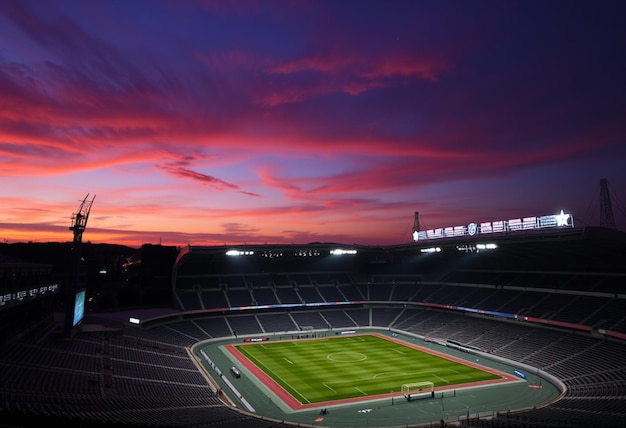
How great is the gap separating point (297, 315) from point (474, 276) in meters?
32.5

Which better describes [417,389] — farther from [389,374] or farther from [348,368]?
[348,368]

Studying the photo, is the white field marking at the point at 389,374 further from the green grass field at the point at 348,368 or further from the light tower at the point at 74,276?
the light tower at the point at 74,276

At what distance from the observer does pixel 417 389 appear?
41.8m

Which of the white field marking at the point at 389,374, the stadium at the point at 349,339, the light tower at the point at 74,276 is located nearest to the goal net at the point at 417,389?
the stadium at the point at 349,339

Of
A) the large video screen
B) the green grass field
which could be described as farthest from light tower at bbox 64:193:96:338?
the green grass field

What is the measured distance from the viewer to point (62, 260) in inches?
4486

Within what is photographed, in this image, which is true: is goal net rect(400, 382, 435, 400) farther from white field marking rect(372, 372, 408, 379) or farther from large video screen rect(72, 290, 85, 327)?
large video screen rect(72, 290, 85, 327)

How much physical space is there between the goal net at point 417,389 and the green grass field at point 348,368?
1.32 m

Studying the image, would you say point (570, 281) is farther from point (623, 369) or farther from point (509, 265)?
point (623, 369)

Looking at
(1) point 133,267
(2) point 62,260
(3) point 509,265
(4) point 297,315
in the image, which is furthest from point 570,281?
(1) point 133,267

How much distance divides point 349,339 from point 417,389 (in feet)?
87.0

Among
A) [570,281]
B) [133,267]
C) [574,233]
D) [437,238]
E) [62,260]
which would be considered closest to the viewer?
[574,233]

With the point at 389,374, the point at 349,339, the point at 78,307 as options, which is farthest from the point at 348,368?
the point at 78,307

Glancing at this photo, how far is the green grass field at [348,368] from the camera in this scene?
4306 cm
